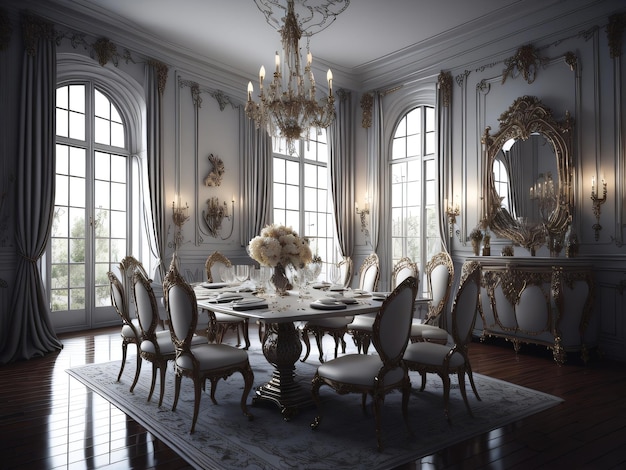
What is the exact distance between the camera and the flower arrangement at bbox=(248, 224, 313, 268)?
12.2 feet

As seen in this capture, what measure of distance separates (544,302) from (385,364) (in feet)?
10.0

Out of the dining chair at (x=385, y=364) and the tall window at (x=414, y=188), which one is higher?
the tall window at (x=414, y=188)

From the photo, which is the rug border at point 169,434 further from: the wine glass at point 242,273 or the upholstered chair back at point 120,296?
the wine glass at point 242,273

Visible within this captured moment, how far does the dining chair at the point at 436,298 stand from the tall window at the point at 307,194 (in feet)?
13.0

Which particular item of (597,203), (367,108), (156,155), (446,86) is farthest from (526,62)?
(156,155)

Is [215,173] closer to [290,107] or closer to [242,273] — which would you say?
[290,107]

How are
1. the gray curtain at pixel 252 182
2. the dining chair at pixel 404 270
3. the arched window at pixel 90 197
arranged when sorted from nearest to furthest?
the dining chair at pixel 404 270, the arched window at pixel 90 197, the gray curtain at pixel 252 182

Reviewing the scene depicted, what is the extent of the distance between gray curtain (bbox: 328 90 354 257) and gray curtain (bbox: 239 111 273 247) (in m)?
1.30

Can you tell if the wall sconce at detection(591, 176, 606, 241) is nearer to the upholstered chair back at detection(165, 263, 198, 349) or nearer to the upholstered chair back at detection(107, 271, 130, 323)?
the upholstered chair back at detection(165, 263, 198, 349)

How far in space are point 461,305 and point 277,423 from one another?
155cm

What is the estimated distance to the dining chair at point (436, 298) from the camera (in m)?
3.99

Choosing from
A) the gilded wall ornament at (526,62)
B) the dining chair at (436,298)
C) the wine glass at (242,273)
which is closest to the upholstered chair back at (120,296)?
the wine glass at (242,273)

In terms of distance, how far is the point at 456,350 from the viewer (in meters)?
3.28

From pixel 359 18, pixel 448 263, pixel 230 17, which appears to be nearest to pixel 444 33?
pixel 359 18
